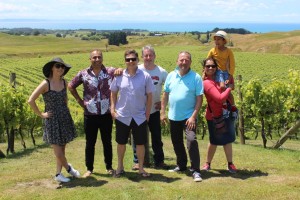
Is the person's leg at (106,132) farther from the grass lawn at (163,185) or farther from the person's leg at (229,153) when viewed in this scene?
the person's leg at (229,153)

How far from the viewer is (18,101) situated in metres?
12.4

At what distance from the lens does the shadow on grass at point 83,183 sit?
6.30m

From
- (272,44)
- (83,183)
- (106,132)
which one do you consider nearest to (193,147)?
(106,132)

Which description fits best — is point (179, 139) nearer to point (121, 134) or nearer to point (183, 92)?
point (183, 92)

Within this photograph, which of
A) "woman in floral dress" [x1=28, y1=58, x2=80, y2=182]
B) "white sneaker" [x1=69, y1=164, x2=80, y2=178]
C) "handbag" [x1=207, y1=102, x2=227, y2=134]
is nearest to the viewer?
"woman in floral dress" [x1=28, y1=58, x2=80, y2=182]

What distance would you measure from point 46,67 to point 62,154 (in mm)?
1497

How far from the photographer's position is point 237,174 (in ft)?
22.7

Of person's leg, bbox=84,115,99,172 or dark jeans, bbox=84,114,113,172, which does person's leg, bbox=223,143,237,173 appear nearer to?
dark jeans, bbox=84,114,113,172

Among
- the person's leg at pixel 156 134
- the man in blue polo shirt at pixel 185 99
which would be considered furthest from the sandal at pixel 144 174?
the person's leg at pixel 156 134

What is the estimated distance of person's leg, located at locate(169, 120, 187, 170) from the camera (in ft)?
21.6

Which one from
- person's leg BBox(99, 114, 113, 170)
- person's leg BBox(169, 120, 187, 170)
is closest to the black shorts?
person's leg BBox(99, 114, 113, 170)

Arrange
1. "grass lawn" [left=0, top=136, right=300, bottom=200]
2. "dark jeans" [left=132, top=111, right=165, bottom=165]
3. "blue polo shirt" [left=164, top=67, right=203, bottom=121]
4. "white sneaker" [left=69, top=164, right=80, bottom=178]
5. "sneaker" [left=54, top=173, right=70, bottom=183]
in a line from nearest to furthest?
"grass lawn" [left=0, top=136, right=300, bottom=200] < "blue polo shirt" [left=164, top=67, right=203, bottom=121] < "sneaker" [left=54, top=173, right=70, bottom=183] < "white sneaker" [left=69, top=164, right=80, bottom=178] < "dark jeans" [left=132, top=111, right=165, bottom=165]

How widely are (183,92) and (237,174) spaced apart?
194 cm

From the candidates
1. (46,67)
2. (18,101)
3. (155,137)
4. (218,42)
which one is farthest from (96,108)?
(18,101)
